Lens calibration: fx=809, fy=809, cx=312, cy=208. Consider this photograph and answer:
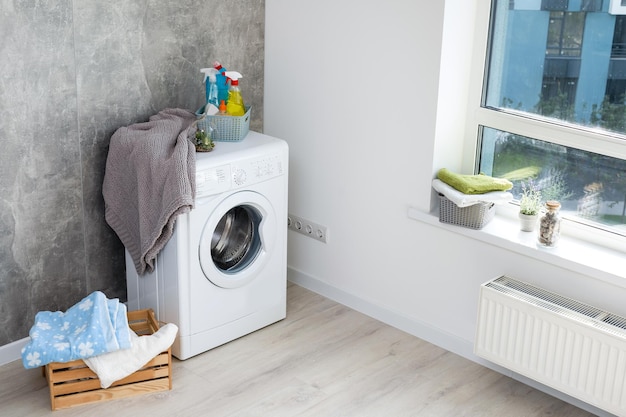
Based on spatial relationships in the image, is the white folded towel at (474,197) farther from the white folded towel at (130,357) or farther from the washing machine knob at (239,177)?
the white folded towel at (130,357)

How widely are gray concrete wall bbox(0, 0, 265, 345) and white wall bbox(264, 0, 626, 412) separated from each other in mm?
416

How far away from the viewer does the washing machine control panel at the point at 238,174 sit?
2867mm

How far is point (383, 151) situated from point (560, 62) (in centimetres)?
76

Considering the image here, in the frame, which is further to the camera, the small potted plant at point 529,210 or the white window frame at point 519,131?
the small potted plant at point 529,210

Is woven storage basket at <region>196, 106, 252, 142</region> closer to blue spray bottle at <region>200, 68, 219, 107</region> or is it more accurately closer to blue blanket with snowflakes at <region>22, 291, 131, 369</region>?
blue spray bottle at <region>200, 68, 219, 107</region>

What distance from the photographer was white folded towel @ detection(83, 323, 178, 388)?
2.72 meters

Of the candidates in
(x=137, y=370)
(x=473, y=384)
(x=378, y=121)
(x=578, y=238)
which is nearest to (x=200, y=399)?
(x=137, y=370)

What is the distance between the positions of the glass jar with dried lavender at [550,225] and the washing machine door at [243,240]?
40.7 inches

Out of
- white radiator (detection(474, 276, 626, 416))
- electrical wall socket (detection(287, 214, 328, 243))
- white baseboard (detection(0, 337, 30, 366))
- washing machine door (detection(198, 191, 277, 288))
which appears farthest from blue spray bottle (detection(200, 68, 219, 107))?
white radiator (detection(474, 276, 626, 416))

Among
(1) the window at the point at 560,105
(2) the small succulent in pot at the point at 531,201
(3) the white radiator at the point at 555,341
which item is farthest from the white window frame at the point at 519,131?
(3) the white radiator at the point at 555,341

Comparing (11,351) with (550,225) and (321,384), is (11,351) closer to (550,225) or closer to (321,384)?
(321,384)

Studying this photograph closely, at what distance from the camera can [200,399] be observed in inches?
112

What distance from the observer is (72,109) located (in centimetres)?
297

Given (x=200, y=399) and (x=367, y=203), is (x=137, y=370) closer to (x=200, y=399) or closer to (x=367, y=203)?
(x=200, y=399)
